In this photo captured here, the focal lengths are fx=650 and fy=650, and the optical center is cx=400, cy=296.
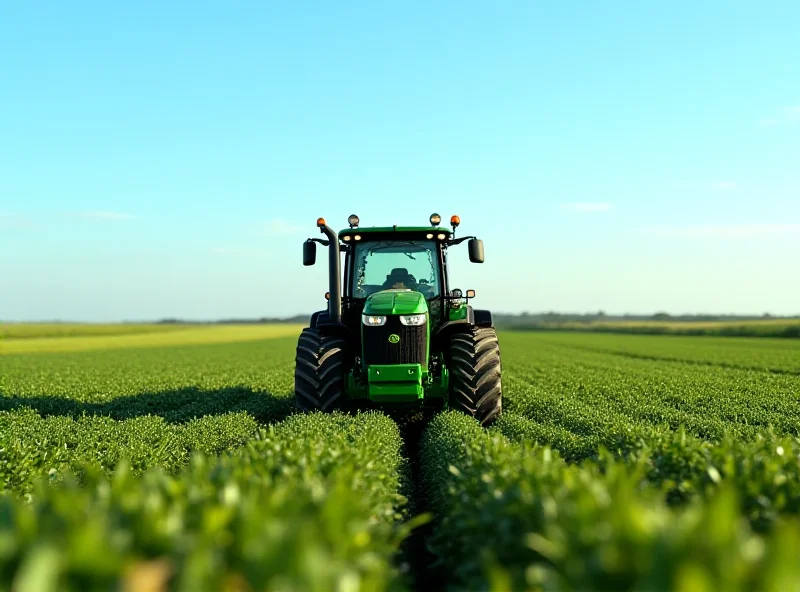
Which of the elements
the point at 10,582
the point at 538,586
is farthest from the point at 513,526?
the point at 10,582

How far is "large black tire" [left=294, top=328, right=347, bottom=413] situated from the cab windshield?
56.9 inches

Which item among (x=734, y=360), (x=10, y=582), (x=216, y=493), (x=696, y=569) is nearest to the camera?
(x=696, y=569)

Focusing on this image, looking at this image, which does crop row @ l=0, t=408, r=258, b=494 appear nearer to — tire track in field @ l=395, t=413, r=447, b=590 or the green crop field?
the green crop field

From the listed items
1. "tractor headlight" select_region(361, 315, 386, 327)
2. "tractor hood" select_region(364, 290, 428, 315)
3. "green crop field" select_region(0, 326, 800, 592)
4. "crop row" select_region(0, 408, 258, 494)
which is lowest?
"crop row" select_region(0, 408, 258, 494)

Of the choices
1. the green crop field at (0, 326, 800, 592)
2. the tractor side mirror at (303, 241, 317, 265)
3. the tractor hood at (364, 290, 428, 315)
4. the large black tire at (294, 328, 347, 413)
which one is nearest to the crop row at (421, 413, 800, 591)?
the green crop field at (0, 326, 800, 592)

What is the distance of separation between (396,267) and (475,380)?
2.48 meters

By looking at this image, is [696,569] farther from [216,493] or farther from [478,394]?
[478,394]

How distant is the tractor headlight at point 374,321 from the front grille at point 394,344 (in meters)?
0.05

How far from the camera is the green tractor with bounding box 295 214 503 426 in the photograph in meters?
10.0

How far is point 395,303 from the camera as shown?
10.2 m

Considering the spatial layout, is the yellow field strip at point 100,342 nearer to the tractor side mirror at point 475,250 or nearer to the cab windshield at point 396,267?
the cab windshield at point 396,267

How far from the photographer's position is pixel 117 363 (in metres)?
28.9

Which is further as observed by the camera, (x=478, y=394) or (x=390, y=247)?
(x=390, y=247)

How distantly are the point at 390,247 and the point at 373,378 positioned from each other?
259cm
